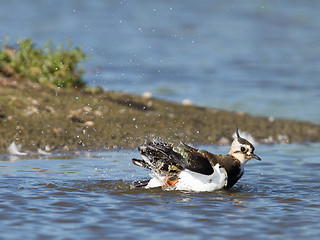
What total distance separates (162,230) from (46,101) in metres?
5.71

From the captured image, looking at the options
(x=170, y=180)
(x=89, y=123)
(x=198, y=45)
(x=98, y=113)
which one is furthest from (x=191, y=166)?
(x=198, y=45)

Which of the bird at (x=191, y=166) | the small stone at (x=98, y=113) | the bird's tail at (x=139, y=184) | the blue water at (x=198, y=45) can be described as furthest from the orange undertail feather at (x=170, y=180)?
the blue water at (x=198, y=45)

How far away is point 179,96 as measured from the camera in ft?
49.8

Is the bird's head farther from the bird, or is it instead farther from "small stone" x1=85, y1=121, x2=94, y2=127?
"small stone" x1=85, y1=121, x2=94, y2=127

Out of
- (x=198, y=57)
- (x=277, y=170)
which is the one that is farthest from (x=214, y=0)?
(x=277, y=170)

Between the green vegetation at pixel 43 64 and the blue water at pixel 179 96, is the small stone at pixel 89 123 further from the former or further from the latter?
the green vegetation at pixel 43 64

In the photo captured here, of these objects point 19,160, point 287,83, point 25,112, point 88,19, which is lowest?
point 19,160

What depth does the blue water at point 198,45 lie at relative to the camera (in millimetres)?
15758

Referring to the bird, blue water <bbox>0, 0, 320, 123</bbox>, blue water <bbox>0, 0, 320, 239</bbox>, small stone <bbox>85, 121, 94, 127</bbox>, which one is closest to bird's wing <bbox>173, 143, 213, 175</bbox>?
the bird

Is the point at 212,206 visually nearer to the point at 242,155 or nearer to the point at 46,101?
the point at 242,155

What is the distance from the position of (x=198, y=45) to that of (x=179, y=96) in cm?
617

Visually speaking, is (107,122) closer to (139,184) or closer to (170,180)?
(139,184)

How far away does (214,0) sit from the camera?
27.1 m

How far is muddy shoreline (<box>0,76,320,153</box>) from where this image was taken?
10.2m
